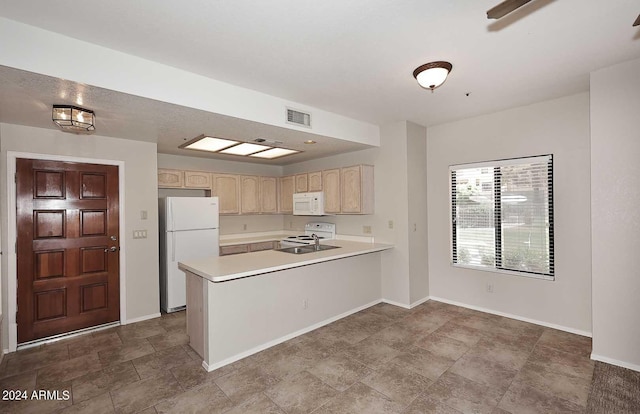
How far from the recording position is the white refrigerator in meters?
4.40

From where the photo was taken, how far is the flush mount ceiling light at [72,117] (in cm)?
266

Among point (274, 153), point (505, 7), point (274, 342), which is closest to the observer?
point (505, 7)

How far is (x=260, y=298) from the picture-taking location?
3172 millimetres

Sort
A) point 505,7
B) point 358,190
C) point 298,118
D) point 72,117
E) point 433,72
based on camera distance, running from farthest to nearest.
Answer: point 358,190 → point 298,118 → point 72,117 → point 433,72 → point 505,7

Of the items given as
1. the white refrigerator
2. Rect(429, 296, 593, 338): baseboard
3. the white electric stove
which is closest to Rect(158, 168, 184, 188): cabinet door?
the white refrigerator

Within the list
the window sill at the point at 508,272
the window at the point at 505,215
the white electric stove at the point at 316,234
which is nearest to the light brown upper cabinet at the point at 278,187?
the white electric stove at the point at 316,234

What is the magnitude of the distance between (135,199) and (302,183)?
105 inches

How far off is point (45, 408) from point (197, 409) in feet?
3.82

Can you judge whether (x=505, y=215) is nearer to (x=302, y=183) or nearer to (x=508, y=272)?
(x=508, y=272)

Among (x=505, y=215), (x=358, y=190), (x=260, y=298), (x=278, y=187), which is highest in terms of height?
(x=278, y=187)

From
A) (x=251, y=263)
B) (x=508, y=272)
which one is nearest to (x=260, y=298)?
(x=251, y=263)

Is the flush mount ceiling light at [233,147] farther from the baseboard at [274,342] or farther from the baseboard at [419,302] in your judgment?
the baseboard at [419,302]

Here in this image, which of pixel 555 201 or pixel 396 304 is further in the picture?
pixel 396 304

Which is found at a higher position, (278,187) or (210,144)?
(210,144)
